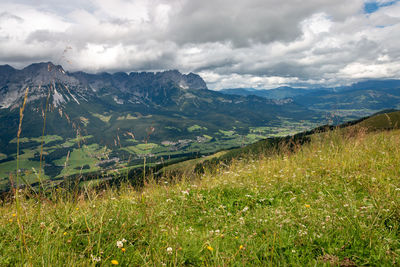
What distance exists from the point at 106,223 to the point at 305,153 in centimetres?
974

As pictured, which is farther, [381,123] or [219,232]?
[381,123]

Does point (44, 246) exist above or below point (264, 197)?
above

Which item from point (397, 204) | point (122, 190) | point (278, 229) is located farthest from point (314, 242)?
point (122, 190)

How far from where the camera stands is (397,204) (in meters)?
3.87

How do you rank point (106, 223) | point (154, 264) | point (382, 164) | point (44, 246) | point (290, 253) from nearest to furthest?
point (154, 264), point (44, 246), point (290, 253), point (106, 223), point (382, 164)

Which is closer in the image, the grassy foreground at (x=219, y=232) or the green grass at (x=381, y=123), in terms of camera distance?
the grassy foreground at (x=219, y=232)

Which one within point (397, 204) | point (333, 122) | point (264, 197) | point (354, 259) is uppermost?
point (333, 122)

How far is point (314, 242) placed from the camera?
3527mm

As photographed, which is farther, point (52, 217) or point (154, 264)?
point (52, 217)

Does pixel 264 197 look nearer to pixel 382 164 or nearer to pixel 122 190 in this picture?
pixel 382 164

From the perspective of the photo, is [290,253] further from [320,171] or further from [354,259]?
[320,171]

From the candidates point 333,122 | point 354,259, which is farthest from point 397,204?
point 333,122

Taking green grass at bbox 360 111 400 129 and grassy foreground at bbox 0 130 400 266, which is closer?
grassy foreground at bbox 0 130 400 266

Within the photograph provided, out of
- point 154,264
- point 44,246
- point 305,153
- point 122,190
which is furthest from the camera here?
point 305,153
